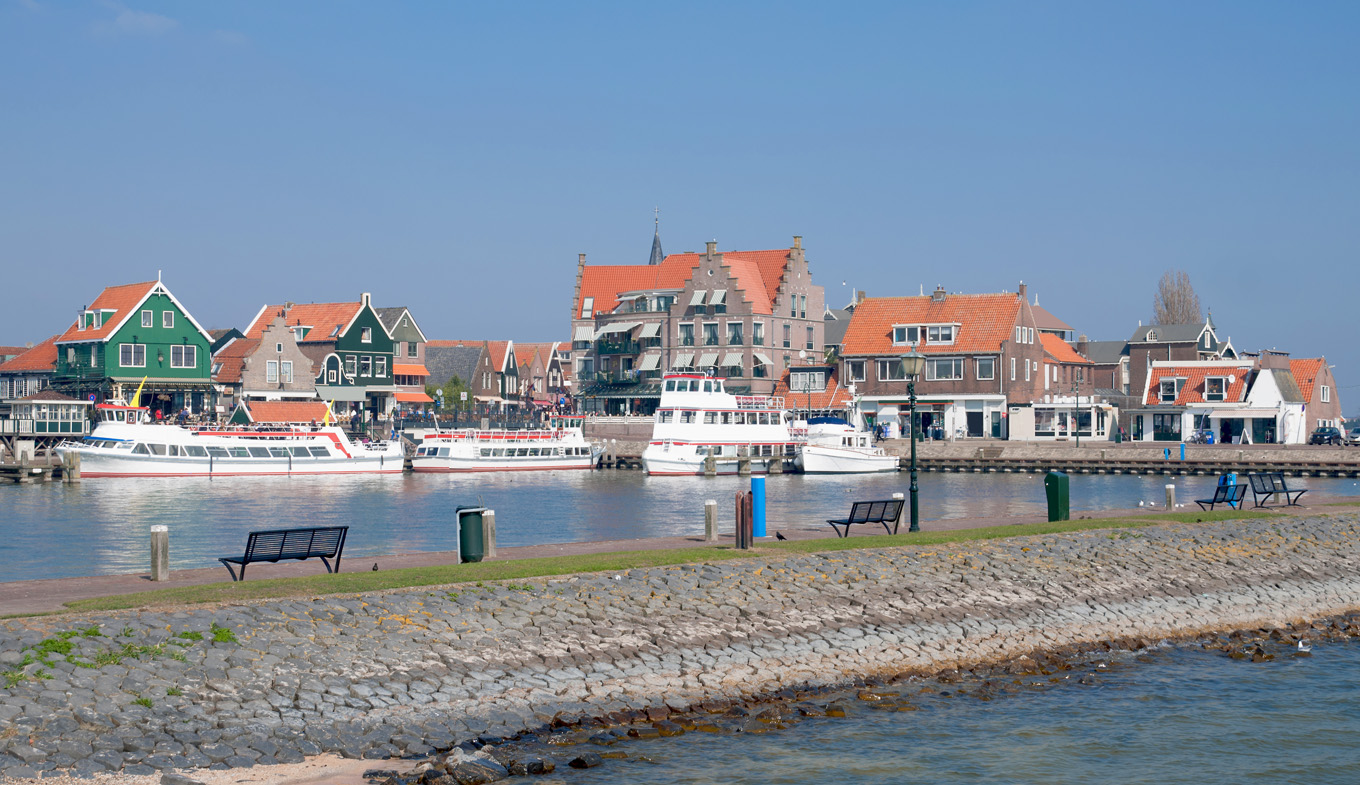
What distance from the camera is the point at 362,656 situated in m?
16.7

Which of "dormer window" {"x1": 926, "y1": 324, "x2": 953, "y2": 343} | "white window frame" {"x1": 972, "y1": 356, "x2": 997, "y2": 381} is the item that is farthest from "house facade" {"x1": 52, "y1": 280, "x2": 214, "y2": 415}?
"white window frame" {"x1": 972, "y1": 356, "x2": 997, "y2": 381}

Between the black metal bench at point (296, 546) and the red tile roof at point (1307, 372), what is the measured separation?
264 ft

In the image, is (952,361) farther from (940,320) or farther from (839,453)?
(839,453)

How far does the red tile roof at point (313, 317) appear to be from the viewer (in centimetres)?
10144

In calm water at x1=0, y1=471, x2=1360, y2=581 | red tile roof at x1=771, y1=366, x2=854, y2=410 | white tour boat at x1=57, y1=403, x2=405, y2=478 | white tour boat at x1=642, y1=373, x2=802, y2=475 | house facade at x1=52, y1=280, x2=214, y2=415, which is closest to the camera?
calm water at x1=0, y1=471, x2=1360, y2=581

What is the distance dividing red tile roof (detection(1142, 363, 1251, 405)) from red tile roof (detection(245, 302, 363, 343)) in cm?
6071

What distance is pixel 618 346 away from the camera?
102375 millimetres

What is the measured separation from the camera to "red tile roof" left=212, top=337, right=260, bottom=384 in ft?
306

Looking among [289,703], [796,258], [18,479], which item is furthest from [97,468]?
[289,703]

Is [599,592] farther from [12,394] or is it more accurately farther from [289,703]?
[12,394]

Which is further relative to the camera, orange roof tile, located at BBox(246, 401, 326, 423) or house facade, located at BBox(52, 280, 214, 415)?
orange roof tile, located at BBox(246, 401, 326, 423)

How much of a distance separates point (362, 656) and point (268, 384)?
82.9 metres

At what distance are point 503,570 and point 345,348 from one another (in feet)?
275

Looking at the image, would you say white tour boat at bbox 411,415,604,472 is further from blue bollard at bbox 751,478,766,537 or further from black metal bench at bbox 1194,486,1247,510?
blue bollard at bbox 751,478,766,537
